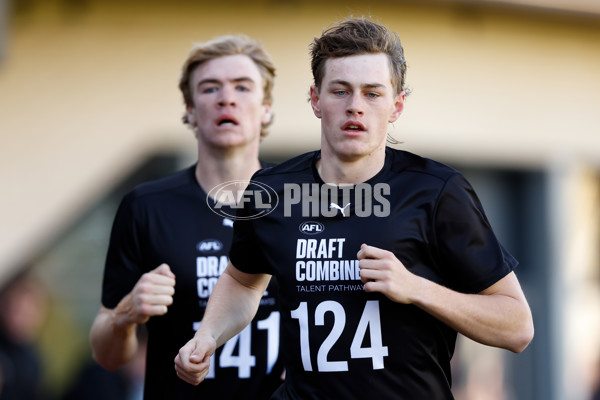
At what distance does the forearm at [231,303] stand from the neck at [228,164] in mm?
785

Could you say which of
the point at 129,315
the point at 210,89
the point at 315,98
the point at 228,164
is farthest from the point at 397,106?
the point at 129,315

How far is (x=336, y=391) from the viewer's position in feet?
10.4

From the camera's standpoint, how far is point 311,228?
3297 mm

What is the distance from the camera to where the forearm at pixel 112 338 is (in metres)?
4.12

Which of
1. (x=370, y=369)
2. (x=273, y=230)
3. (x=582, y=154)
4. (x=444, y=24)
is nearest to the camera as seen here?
(x=370, y=369)

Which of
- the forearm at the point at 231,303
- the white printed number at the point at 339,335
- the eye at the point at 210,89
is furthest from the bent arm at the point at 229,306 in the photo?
the eye at the point at 210,89

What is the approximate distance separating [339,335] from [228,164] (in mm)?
1382

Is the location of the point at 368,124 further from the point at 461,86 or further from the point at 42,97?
the point at 461,86

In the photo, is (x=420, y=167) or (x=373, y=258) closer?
(x=373, y=258)

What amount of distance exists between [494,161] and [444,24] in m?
1.70

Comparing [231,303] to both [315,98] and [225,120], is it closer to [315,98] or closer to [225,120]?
[315,98]

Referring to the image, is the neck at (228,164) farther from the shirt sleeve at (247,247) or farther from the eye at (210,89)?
the shirt sleeve at (247,247)

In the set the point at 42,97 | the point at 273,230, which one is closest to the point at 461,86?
the point at 42,97

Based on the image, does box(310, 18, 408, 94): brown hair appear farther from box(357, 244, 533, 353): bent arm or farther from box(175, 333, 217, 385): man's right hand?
box(175, 333, 217, 385): man's right hand
